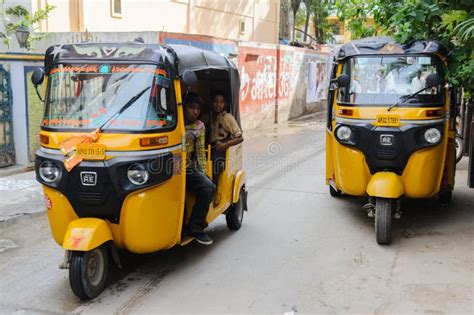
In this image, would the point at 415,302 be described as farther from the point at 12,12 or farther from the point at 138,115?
the point at 12,12

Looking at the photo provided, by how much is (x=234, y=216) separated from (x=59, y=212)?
2.47 metres

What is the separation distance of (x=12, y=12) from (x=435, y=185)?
10161mm

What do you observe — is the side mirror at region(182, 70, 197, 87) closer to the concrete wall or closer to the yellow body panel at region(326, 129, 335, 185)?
the yellow body panel at region(326, 129, 335, 185)

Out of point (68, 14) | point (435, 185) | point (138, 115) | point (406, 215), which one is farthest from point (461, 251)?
point (68, 14)

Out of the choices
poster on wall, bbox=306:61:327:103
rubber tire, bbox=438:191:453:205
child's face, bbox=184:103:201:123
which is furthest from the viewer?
poster on wall, bbox=306:61:327:103

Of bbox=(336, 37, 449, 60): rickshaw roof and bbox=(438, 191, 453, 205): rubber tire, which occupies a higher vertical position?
bbox=(336, 37, 449, 60): rickshaw roof

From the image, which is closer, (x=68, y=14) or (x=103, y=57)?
(x=103, y=57)

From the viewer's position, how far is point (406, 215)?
23.2 ft

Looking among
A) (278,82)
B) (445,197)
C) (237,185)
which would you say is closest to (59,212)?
(237,185)

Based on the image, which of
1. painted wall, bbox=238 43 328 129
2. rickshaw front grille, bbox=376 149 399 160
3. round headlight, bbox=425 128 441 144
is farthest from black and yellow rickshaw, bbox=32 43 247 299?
painted wall, bbox=238 43 328 129

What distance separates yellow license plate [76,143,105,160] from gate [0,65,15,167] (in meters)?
5.61

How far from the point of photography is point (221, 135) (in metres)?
5.96

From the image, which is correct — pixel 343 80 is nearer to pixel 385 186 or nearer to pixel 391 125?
pixel 391 125

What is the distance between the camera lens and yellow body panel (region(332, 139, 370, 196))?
6234 millimetres
